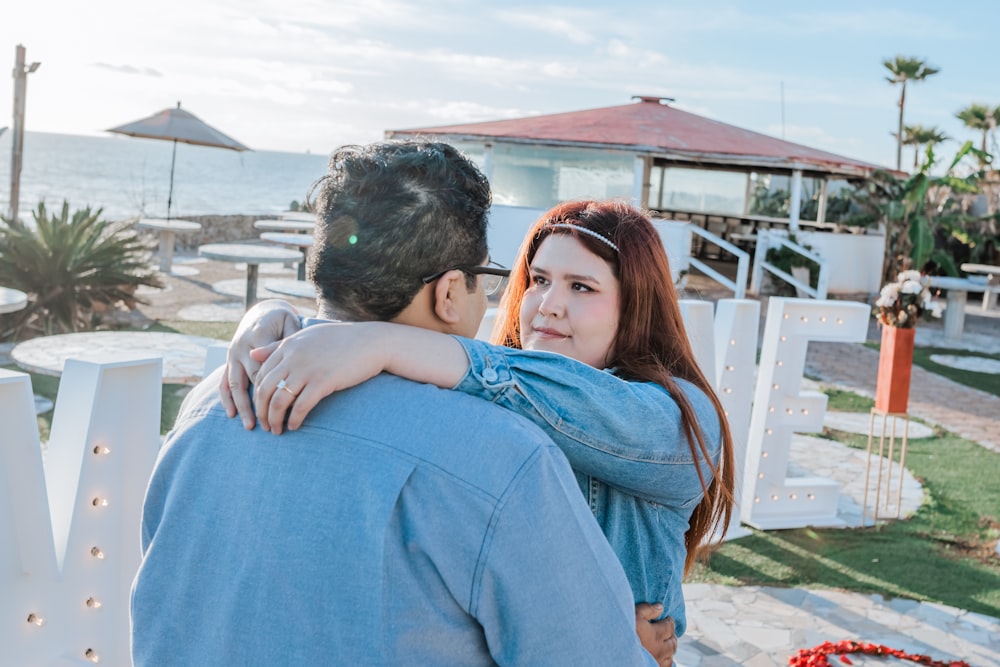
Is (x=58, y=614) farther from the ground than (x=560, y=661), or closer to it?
closer to it

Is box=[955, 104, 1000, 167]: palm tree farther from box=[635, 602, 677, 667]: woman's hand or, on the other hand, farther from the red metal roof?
box=[635, 602, 677, 667]: woman's hand

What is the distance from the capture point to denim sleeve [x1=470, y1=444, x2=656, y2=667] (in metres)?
1.32

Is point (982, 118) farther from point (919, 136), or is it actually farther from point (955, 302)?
point (955, 302)

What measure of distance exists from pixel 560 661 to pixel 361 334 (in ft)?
1.81

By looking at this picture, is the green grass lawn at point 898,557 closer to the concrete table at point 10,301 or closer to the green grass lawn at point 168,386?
the green grass lawn at point 168,386

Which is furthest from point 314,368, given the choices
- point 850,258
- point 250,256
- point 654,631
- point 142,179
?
point 142,179

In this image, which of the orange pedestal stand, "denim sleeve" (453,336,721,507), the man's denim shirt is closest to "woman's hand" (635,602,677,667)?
"denim sleeve" (453,336,721,507)

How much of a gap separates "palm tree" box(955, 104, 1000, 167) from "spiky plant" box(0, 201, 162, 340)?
30.6 m

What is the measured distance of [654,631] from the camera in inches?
75.8

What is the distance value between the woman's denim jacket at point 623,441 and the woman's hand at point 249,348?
1.06ft

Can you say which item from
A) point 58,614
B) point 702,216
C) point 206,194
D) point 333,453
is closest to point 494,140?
point 702,216

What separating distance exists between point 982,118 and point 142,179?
46567 mm

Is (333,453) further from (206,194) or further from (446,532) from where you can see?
(206,194)

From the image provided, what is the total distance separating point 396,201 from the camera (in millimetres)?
1454
